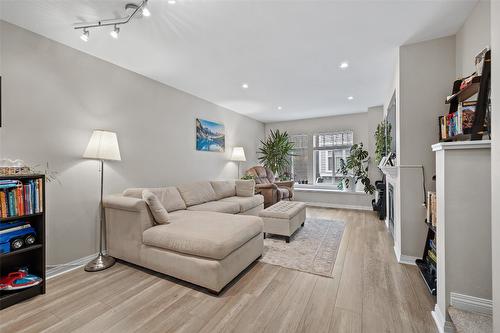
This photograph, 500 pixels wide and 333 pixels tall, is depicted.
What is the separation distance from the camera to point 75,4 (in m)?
1.84

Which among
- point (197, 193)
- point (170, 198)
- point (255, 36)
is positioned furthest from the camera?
point (197, 193)

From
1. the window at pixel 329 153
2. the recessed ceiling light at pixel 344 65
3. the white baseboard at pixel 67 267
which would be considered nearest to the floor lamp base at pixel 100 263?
the white baseboard at pixel 67 267

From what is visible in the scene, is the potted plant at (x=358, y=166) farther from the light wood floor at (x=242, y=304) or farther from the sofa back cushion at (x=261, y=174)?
the light wood floor at (x=242, y=304)

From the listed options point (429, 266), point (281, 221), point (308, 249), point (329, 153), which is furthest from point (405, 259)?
point (329, 153)

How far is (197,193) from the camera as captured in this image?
3.72 metres

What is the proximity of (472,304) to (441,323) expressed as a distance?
0.24 metres

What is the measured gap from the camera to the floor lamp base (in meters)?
2.42

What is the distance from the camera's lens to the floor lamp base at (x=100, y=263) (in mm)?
2420

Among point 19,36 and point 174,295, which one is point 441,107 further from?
point 19,36

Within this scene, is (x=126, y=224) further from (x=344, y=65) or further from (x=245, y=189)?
(x=344, y=65)

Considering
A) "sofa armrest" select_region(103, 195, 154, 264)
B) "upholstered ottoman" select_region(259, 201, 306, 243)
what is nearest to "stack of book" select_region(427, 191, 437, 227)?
"upholstered ottoman" select_region(259, 201, 306, 243)

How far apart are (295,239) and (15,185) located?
10.6 feet

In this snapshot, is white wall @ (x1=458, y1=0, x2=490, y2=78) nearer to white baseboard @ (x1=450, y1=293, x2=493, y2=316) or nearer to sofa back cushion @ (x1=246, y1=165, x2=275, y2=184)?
white baseboard @ (x1=450, y1=293, x2=493, y2=316)

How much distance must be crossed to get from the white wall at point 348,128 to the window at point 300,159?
8.4 inches
